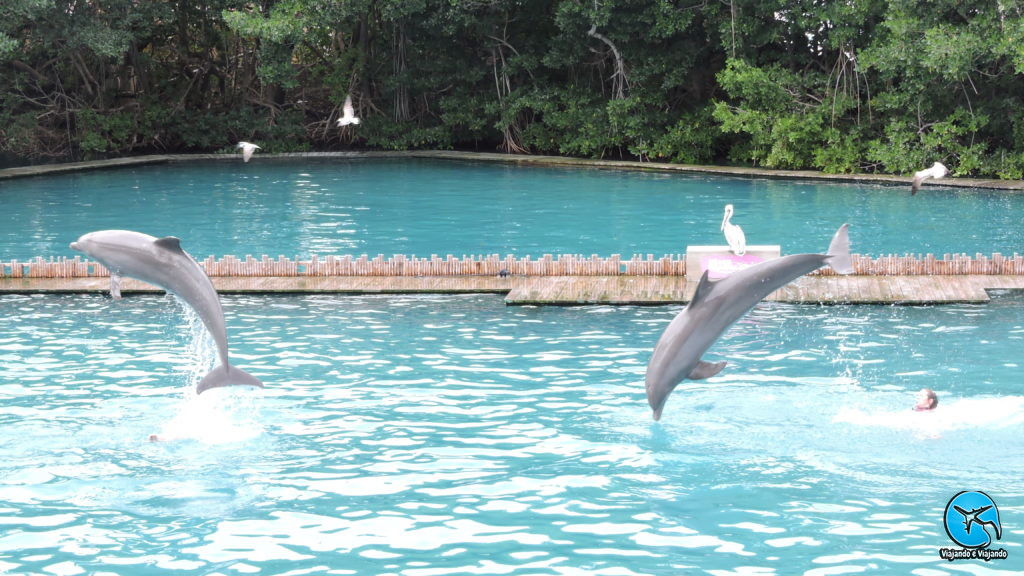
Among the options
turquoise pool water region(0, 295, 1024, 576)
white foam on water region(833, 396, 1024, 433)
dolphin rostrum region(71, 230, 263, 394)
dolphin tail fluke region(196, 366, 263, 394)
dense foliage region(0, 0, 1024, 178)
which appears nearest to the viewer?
turquoise pool water region(0, 295, 1024, 576)

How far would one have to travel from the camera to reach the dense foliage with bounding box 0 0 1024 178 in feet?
98.4

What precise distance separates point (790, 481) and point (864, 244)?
11.8 m

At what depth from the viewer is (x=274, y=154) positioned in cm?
3994

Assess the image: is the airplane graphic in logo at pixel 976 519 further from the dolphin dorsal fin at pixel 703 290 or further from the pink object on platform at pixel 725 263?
the pink object on platform at pixel 725 263

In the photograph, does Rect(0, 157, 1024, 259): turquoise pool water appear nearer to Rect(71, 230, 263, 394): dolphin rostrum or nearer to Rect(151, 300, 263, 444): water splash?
Rect(151, 300, 263, 444): water splash

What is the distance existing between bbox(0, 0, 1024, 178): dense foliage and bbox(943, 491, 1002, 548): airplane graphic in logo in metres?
20.1

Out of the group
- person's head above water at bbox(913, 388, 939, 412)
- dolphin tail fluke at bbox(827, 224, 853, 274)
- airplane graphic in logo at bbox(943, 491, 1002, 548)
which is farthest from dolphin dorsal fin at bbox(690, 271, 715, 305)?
person's head above water at bbox(913, 388, 939, 412)

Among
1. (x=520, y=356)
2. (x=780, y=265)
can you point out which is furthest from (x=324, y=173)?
(x=780, y=265)

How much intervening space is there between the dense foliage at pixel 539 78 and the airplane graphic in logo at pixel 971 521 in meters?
20.1

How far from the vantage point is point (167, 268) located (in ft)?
29.5

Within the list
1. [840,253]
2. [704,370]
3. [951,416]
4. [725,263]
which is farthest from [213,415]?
[725,263]

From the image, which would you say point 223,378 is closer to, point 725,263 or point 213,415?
point 213,415

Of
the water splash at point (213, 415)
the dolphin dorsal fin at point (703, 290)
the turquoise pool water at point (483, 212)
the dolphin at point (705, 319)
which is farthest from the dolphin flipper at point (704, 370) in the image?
the turquoise pool water at point (483, 212)

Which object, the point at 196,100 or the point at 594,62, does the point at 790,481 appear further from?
the point at 196,100
